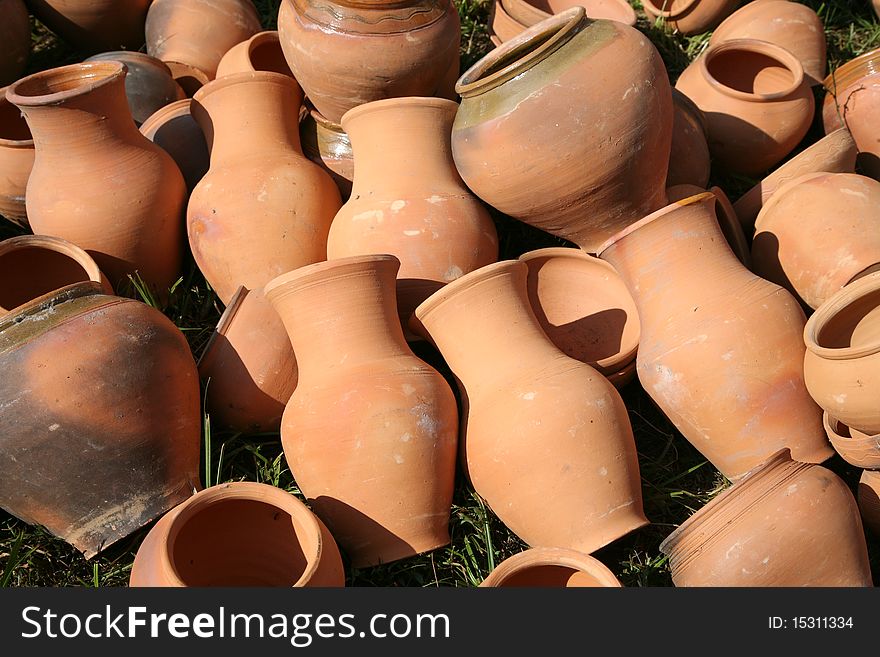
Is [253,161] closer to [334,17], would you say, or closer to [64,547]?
[334,17]

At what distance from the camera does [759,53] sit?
3.48 meters

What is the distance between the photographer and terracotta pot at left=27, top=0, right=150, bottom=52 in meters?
3.94

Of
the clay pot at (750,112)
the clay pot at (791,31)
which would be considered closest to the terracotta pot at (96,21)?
the clay pot at (750,112)

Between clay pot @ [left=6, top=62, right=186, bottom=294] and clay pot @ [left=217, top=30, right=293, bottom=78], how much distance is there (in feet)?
1.67

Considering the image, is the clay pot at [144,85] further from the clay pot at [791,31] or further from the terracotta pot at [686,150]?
the clay pot at [791,31]

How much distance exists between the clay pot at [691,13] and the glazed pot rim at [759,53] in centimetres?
52

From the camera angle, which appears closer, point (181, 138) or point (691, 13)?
point (181, 138)

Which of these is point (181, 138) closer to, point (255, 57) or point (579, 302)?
point (255, 57)

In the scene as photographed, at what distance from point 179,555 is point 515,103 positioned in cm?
148

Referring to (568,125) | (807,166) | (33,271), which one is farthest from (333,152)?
(807,166)

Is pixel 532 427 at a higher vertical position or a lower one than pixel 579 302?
higher

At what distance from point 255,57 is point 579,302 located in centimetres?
167

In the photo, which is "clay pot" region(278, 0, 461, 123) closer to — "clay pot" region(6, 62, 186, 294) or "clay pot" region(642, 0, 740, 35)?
"clay pot" region(6, 62, 186, 294)

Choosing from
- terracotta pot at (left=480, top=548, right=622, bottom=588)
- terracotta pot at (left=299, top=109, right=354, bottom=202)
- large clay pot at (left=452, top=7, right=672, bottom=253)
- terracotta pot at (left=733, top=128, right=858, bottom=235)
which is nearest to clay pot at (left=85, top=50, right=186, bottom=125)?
terracotta pot at (left=299, top=109, right=354, bottom=202)
